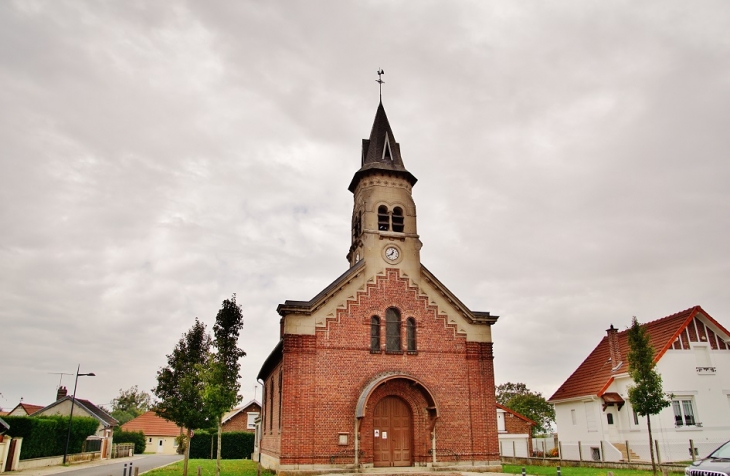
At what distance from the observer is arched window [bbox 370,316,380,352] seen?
25.7 m

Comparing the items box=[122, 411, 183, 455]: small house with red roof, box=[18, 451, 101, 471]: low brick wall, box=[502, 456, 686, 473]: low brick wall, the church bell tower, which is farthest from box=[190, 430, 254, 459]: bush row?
the church bell tower

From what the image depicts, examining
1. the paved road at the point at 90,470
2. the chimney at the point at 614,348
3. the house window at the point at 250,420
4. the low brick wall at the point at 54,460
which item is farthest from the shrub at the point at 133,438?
the chimney at the point at 614,348

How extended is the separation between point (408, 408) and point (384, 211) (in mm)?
9966

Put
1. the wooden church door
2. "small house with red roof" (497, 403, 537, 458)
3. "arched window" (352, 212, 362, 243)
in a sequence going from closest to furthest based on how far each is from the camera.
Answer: the wooden church door < "arched window" (352, 212, 362, 243) < "small house with red roof" (497, 403, 537, 458)

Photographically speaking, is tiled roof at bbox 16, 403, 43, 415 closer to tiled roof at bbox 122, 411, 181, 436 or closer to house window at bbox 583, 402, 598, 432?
tiled roof at bbox 122, 411, 181, 436

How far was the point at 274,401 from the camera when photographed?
29.9 meters

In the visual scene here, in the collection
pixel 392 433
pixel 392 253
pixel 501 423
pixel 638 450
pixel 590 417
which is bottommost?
pixel 638 450

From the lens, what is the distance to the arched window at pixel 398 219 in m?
28.7

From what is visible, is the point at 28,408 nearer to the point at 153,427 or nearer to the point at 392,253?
the point at 153,427

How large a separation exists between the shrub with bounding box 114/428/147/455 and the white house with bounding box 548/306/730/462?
5523 centimetres

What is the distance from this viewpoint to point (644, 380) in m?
23.9

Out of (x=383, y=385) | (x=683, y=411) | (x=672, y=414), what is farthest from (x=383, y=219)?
(x=683, y=411)

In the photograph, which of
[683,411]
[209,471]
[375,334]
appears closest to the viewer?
[375,334]

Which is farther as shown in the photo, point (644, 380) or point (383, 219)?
point (383, 219)
